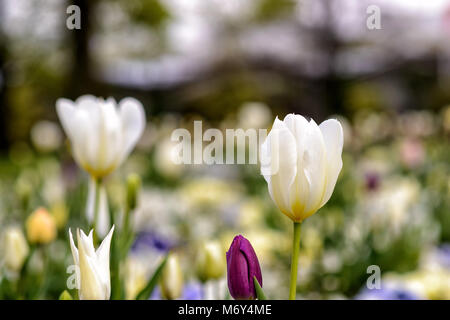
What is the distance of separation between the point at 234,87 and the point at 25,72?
350 cm

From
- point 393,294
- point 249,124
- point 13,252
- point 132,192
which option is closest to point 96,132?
point 132,192

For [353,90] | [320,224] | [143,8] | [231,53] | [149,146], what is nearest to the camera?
[320,224]

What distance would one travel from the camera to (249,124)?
9.29ft

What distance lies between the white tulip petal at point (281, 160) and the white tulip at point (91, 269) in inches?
5.7

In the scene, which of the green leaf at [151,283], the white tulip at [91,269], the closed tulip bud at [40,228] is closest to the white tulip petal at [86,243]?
the white tulip at [91,269]

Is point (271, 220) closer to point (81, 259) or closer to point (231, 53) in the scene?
point (81, 259)

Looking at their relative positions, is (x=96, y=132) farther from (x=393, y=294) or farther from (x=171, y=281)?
(x=393, y=294)

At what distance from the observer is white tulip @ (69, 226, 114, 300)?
0.44 metres

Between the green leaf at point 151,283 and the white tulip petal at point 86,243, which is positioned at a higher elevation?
the white tulip petal at point 86,243

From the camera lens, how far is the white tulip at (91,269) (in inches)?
17.2

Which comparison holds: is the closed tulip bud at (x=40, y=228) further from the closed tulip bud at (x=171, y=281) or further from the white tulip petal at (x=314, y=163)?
the white tulip petal at (x=314, y=163)
